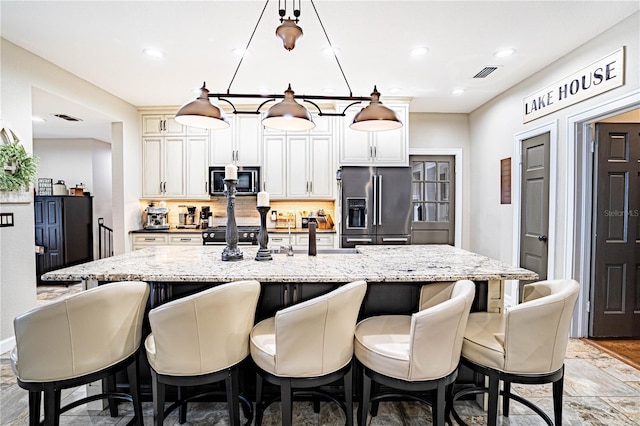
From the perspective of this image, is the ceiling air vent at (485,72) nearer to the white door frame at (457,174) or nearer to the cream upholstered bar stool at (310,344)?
the white door frame at (457,174)

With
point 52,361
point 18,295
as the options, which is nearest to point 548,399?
point 52,361

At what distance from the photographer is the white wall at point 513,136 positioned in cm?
269

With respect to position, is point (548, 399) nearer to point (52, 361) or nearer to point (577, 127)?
point (577, 127)

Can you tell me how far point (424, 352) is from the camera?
1527mm

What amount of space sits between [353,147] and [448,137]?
163 cm

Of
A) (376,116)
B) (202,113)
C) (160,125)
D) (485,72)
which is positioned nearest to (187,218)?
(160,125)

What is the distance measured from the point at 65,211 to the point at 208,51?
164 inches

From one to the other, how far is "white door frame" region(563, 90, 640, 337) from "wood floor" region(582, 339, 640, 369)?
144 millimetres

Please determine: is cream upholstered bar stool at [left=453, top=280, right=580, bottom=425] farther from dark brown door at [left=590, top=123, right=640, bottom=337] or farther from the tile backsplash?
the tile backsplash

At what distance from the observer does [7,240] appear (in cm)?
296

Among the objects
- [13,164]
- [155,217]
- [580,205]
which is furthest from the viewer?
[155,217]

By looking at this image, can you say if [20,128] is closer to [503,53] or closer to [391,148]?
[391,148]

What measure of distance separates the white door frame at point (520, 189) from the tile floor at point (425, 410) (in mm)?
1284

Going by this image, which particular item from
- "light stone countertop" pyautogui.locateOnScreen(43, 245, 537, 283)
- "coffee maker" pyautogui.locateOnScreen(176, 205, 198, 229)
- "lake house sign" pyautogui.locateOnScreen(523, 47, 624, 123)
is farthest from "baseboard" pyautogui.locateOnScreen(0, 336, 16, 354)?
"lake house sign" pyautogui.locateOnScreen(523, 47, 624, 123)
